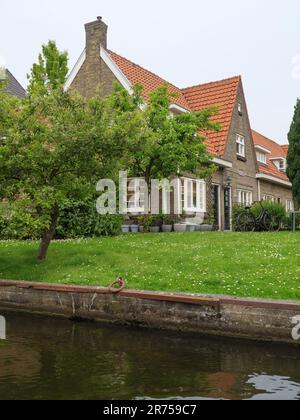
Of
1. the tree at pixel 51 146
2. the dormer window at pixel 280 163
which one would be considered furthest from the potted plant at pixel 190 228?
the dormer window at pixel 280 163

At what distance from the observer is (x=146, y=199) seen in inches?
806

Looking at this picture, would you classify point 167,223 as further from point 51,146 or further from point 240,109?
point 240,109

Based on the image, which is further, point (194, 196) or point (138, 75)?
point (138, 75)

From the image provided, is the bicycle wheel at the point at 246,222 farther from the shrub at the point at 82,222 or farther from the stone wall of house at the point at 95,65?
the stone wall of house at the point at 95,65

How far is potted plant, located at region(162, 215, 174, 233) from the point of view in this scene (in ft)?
69.3

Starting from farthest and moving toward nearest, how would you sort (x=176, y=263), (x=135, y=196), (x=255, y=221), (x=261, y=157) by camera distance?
1. (x=261, y=157)
2. (x=135, y=196)
3. (x=255, y=221)
4. (x=176, y=263)

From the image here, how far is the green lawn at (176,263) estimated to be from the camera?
396 inches

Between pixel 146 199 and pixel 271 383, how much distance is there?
48.3 ft

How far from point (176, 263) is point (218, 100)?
18.5 metres

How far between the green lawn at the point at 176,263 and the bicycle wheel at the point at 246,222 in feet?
12.3

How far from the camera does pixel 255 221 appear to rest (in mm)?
20156

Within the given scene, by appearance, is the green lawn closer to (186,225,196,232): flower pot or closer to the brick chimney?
(186,225,196,232): flower pot

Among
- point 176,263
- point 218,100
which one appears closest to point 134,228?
point 176,263
